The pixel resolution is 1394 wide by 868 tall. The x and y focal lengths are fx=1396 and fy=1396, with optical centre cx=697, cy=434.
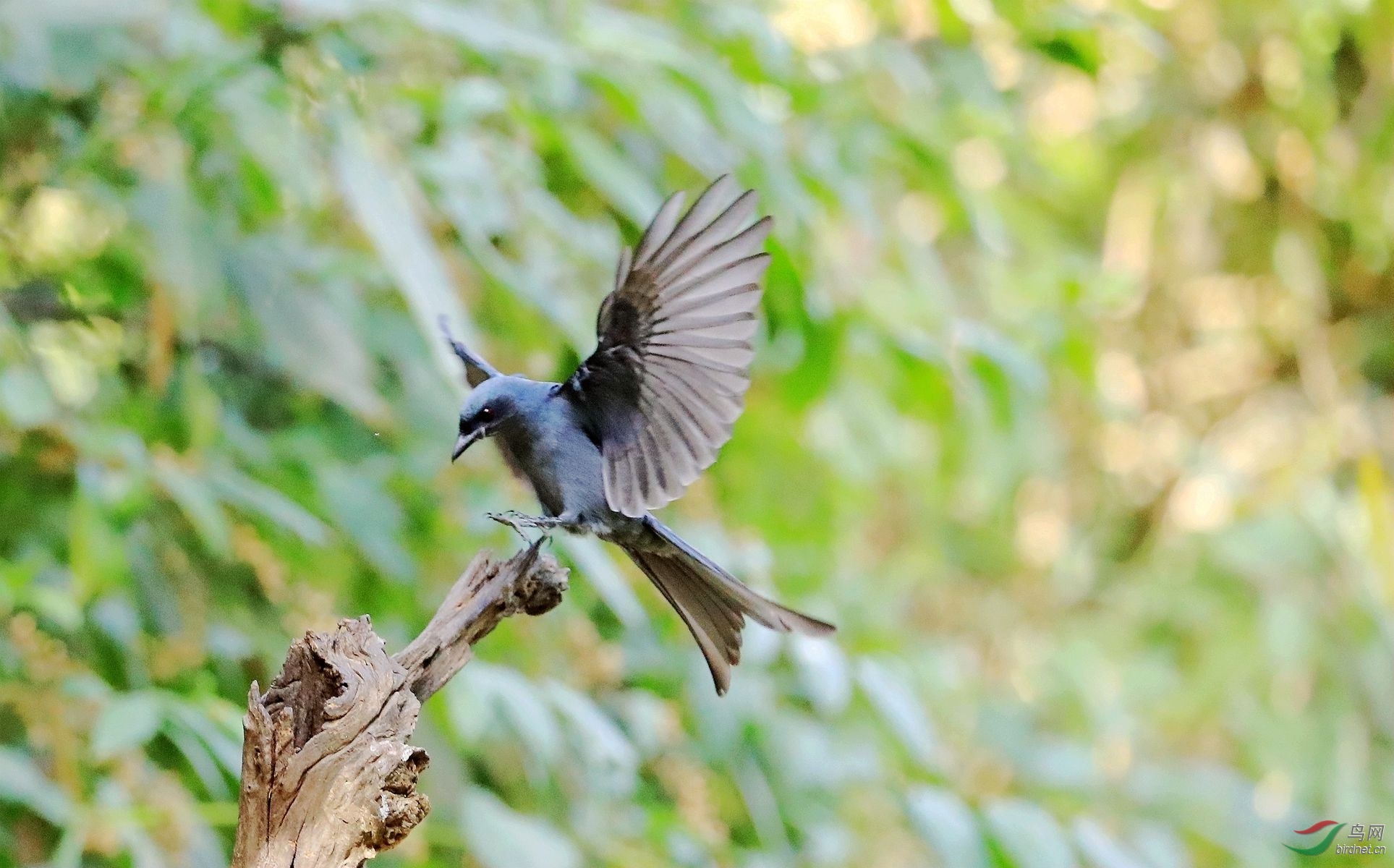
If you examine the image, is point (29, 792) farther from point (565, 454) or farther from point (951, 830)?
point (951, 830)

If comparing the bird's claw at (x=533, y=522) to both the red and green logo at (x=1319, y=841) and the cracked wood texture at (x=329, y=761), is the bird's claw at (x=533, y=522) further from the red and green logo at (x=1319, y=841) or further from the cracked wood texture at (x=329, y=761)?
the red and green logo at (x=1319, y=841)

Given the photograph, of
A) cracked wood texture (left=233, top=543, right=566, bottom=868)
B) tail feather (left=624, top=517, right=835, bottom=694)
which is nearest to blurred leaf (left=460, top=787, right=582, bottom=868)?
tail feather (left=624, top=517, right=835, bottom=694)

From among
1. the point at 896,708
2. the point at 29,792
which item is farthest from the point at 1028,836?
the point at 29,792

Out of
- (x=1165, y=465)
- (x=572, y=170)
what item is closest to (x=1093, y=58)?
(x=572, y=170)

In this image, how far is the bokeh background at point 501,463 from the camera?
2156 millimetres

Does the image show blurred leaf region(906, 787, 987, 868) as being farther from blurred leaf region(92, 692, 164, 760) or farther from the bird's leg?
blurred leaf region(92, 692, 164, 760)

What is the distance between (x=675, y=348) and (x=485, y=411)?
294mm

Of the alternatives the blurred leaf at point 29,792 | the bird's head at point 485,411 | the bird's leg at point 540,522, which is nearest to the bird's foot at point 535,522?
the bird's leg at point 540,522

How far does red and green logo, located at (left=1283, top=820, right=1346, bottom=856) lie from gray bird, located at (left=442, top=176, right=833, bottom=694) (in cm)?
177

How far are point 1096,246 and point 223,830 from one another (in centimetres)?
391

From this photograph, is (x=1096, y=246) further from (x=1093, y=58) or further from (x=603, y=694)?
(x=603, y=694)

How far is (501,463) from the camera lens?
246 cm

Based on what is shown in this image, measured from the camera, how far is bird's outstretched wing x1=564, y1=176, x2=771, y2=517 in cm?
155

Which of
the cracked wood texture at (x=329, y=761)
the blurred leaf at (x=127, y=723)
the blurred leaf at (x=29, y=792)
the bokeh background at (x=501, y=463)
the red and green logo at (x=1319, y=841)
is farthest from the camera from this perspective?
the red and green logo at (x=1319, y=841)
